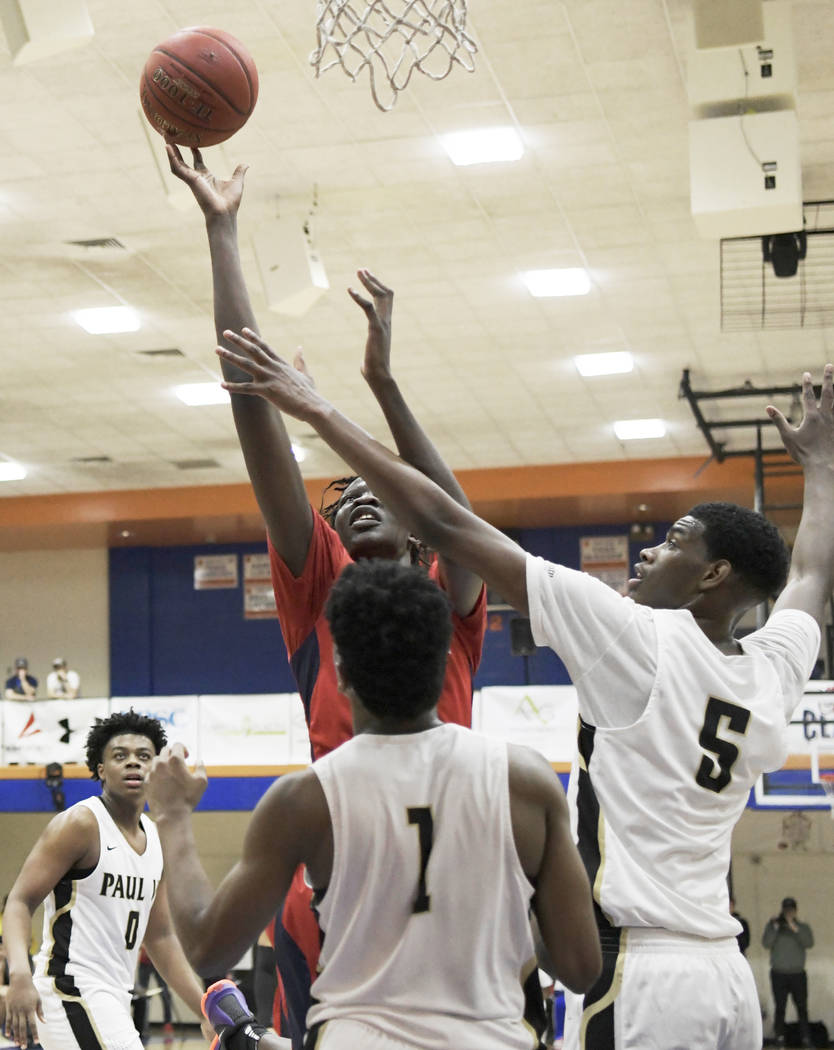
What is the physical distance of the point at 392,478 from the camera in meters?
2.73

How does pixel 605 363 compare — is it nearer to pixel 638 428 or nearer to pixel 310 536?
pixel 638 428

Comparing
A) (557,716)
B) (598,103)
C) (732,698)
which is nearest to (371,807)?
(732,698)

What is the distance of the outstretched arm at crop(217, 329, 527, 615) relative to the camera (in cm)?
270

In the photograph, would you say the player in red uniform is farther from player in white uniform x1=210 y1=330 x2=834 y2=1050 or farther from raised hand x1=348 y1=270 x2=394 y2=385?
player in white uniform x1=210 y1=330 x2=834 y2=1050

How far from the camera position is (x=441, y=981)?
88.5 inches

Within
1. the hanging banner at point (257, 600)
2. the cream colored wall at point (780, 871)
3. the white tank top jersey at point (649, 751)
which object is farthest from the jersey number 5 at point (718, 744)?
the hanging banner at point (257, 600)

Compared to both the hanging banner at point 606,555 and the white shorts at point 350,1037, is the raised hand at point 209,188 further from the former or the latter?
the hanging banner at point 606,555

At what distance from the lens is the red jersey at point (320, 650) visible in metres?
2.95

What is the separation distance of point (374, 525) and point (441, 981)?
1.08 meters

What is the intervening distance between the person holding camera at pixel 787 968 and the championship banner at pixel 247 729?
219 inches

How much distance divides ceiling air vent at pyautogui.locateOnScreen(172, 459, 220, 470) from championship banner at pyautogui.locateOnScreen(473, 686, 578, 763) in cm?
603

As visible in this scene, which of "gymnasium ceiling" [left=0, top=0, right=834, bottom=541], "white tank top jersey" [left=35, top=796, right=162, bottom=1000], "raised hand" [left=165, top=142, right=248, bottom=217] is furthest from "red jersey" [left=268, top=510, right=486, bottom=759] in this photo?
"gymnasium ceiling" [left=0, top=0, right=834, bottom=541]

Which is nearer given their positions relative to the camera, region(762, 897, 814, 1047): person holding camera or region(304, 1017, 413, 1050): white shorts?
region(304, 1017, 413, 1050): white shorts

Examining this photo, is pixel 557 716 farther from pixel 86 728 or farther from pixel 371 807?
pixel 371 807
